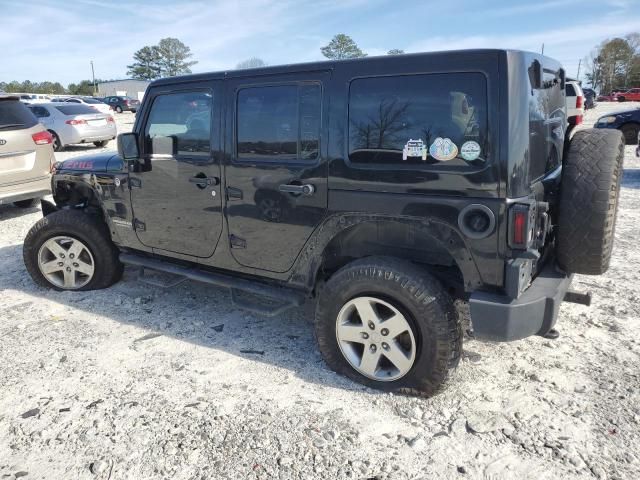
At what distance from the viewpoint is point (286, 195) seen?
323 centimetres

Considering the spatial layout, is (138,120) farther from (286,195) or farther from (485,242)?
(485,242)

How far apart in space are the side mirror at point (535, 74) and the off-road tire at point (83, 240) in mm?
3703

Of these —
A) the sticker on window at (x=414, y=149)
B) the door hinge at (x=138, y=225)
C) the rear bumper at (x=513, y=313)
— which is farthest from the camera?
the door hinge at (x=138, y=225)

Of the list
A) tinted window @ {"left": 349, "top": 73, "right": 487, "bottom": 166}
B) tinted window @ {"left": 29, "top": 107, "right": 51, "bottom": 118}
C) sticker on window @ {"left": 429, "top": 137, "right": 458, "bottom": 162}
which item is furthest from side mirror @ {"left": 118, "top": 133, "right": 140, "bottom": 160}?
tinted window @ {"left": 29, "top": 107, "right": 51, "bottom": 118}

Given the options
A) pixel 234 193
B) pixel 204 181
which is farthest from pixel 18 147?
pixel 234 193

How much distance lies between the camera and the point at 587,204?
2.72 m

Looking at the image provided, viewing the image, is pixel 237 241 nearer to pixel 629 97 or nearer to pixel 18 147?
pixel 18 147

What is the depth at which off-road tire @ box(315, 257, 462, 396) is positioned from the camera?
2.79m

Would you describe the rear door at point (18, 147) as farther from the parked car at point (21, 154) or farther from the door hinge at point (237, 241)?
the door hinge at point (237, 241)

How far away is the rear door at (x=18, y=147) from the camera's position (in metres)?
6.66

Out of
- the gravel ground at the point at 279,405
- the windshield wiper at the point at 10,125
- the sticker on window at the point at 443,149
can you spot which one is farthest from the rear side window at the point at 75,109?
the sticker on window at the point at 443,149

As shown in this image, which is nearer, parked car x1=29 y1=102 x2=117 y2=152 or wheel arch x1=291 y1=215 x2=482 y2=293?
wheel arch x1=291 y1=215 x2=482 y2=293

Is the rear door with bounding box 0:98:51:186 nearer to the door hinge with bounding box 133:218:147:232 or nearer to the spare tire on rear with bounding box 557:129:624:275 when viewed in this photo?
the door hinge with bounding box 133:218:147:232

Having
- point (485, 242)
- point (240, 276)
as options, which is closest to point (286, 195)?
point (240, 276)
